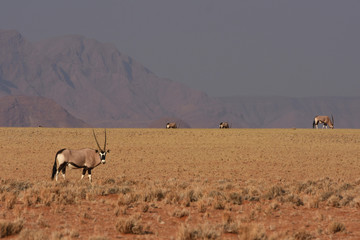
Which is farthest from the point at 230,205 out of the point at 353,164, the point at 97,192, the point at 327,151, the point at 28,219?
the point at 327,151

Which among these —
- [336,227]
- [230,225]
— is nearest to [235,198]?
[230,225]

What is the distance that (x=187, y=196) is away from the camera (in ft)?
56.3

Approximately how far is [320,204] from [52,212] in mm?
8426

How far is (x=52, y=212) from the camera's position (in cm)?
1470

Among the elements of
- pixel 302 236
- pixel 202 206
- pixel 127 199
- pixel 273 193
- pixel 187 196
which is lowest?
pixel 302 236

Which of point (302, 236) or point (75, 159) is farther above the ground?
point (75, 159)

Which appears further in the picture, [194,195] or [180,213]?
[194,195]

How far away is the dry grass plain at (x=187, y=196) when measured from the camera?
42.5 feet

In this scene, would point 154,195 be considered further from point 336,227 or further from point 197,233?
point 336,227

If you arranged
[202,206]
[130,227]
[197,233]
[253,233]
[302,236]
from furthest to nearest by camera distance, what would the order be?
[202,206] < [130,227] < [302,236] < [197,233] < [253,233]

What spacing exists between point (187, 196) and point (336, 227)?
5.21m

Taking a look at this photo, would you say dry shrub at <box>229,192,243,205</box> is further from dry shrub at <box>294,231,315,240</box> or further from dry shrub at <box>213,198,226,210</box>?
dry shrub at <box>294,231,315,240</box>

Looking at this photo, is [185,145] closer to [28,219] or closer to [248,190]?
[248,190]

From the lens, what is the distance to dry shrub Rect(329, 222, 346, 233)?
13375 mm
